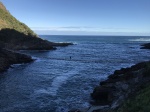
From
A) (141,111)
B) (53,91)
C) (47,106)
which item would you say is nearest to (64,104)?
(47,106)

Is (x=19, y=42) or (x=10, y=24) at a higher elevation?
(x=10, y=24)

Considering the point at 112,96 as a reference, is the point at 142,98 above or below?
above

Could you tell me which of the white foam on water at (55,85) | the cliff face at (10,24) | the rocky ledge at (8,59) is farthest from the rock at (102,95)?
the cliff face at (10,24)

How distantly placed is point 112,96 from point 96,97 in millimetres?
4015

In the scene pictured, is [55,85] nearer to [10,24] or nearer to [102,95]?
[102,95]

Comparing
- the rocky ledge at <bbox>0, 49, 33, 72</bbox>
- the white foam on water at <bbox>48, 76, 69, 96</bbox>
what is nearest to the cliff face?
the rocky ledge at <bbox>0, 49, 33, 72</bbox>

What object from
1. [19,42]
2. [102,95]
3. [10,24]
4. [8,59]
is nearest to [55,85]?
[102,95]

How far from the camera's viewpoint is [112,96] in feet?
133

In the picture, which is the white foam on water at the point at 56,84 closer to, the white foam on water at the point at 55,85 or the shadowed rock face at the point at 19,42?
the white foam on water at the point at 55,85

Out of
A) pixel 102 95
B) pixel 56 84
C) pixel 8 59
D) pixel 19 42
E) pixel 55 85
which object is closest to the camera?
pixel 102 95

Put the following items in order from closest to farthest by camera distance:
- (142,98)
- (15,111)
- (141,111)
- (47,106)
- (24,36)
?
(141,111)
(142,98)
(15,111)
(47,106)
(24,36)

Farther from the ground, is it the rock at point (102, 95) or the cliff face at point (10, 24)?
the cliff face at point (10, 24)

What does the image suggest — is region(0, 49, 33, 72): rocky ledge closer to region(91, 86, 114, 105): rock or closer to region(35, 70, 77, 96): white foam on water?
region(35, 70, 77, 96): white foam on water

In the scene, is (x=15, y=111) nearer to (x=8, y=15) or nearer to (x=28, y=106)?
(x=28, y=106)
